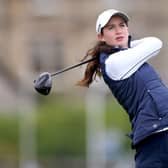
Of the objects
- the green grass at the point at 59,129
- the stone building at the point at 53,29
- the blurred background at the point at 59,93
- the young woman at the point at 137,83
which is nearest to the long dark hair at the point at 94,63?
the young woman at the point at 137,83

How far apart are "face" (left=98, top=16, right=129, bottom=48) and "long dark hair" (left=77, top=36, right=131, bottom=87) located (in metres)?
0.05

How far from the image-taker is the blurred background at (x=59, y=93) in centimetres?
2583

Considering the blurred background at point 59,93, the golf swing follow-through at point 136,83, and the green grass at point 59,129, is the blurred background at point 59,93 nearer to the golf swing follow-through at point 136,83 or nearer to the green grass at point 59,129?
the green grass at point 59,129

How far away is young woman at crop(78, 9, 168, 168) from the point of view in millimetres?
6777

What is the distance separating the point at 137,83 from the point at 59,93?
2557 cm

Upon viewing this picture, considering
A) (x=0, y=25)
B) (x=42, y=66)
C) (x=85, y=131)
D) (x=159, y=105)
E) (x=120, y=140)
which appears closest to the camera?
(x=159, y=105)

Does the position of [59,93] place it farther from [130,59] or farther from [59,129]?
[130,59]

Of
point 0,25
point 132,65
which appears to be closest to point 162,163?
point 132,65

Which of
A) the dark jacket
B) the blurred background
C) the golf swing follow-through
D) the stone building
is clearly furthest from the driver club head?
the stone building

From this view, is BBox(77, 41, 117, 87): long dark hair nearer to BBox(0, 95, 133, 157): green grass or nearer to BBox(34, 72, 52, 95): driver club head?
BBox(34, 72, 52, 95): driver club head

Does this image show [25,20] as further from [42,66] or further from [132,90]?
[132,90]

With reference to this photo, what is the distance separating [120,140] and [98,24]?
18.0 metres

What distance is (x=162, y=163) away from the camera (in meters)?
6.84

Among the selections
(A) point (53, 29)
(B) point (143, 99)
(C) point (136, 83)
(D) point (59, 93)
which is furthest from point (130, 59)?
(A) point (53, 29)
